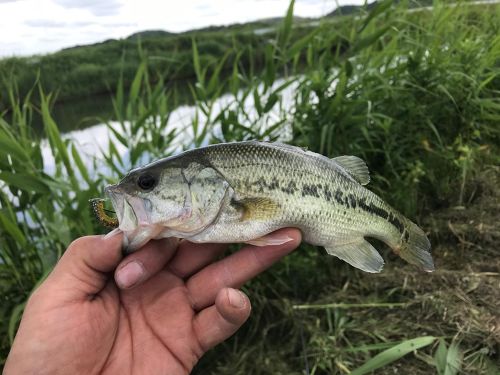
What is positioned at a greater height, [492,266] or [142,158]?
[142,158]

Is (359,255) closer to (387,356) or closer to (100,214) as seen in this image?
(387,356)

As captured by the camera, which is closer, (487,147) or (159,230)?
(159,230)

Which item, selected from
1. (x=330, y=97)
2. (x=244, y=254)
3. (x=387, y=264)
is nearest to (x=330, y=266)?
(x=387, y=264)

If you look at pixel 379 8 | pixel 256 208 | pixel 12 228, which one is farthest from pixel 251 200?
pixel 379 8

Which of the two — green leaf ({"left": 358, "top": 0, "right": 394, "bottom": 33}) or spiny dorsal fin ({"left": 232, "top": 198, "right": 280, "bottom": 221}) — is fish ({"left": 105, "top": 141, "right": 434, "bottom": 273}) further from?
green leaf ({"left": 358, "top": 0, "right": 394, "bottom": 33})

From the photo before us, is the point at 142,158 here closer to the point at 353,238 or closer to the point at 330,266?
the point at 330,266

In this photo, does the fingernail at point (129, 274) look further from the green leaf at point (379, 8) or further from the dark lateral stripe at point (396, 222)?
the green leaf at point (379, 8)
